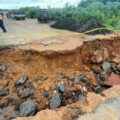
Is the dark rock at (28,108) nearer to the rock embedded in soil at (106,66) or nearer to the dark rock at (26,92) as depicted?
the dark rock at (26,92)

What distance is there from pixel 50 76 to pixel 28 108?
Answer: 4.72ft

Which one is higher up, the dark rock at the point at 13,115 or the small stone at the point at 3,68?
the small stone at the point at 3,68

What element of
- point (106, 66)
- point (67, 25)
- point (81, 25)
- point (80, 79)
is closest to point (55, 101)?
point (80, 79)

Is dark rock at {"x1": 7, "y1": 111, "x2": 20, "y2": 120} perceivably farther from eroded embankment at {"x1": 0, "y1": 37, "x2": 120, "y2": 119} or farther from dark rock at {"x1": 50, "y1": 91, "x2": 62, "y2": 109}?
dark rock at {"x1": 50, "y1": 91, "x2": 62, "y2": 109}

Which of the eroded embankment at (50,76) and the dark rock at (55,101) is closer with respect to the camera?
the dark rock at (55,101)

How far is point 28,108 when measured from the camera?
22.7ft

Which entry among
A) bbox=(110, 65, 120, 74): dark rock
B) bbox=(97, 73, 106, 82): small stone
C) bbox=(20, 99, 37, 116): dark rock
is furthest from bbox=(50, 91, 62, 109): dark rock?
bbox=(110, 65, 120, 74): dark rock

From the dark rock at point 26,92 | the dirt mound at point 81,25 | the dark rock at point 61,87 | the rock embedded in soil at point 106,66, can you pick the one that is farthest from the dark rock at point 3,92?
the dirt mound at point 81,25

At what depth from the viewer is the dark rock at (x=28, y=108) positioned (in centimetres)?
679

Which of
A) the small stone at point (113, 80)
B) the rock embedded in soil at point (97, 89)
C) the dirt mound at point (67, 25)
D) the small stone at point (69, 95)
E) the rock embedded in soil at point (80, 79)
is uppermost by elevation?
the dirt mound at point (67, 25)

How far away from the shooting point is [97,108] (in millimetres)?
4906

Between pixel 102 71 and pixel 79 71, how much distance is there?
35.5 inches

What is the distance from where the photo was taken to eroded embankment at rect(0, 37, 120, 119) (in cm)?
733

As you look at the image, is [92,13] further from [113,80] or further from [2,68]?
[2,68]
